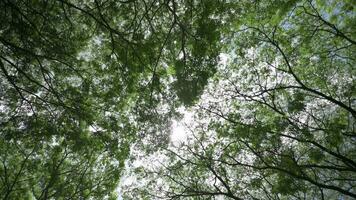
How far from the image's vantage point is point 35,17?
7637 mm

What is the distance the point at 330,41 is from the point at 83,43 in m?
10.3

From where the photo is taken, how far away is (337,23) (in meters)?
10.8

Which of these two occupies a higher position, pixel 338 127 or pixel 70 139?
pixel 338 127

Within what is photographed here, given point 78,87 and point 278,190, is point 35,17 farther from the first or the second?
point 278,190

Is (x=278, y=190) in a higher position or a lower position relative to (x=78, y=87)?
lower

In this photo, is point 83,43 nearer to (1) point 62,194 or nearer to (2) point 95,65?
(2) point 95,65

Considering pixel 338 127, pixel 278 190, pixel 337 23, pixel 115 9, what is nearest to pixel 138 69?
pixel 115 9

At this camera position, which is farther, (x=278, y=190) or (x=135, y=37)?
(x=278, y=190)

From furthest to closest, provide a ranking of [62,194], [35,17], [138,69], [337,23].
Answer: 1. [62,194]
2. [337,23]
3. [138,69]
4. [35,17]

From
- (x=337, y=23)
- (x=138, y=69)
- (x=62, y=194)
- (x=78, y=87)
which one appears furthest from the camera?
(x=62, y=194)

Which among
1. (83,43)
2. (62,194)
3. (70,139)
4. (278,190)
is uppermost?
(83,43)

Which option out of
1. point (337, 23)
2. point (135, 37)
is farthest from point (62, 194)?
point (337, 23)

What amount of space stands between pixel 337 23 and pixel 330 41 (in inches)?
34.3

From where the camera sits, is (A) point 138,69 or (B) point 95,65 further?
(B) point 95,65
